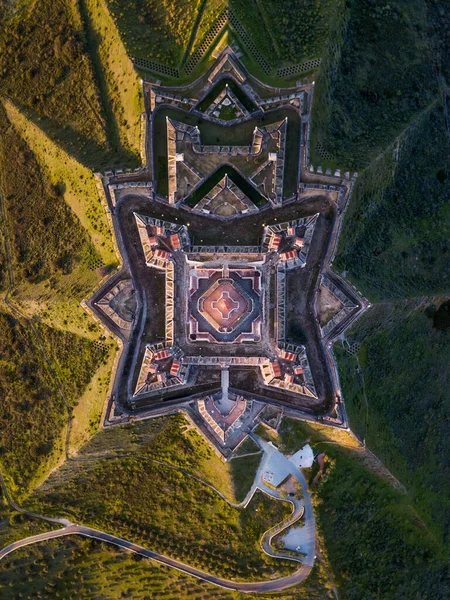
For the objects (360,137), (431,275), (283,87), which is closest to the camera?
(283,87)

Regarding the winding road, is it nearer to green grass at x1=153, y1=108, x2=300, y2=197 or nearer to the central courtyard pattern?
the central courtyard pattern

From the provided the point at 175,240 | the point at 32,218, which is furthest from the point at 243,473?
the point at 32,218

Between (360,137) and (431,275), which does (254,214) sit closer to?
(360,137)

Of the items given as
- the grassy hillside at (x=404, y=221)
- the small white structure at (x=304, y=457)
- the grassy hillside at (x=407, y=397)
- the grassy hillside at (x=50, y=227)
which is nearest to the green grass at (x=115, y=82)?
the grassy hillside at (x=50, y=227)

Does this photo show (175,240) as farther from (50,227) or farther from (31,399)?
(31,399)

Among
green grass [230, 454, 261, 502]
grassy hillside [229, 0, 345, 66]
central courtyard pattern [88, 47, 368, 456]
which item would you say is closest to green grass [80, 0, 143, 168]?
central courtyard pattern [88, 47, 368, 456]

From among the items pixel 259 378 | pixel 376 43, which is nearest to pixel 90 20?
pixel 376 43
